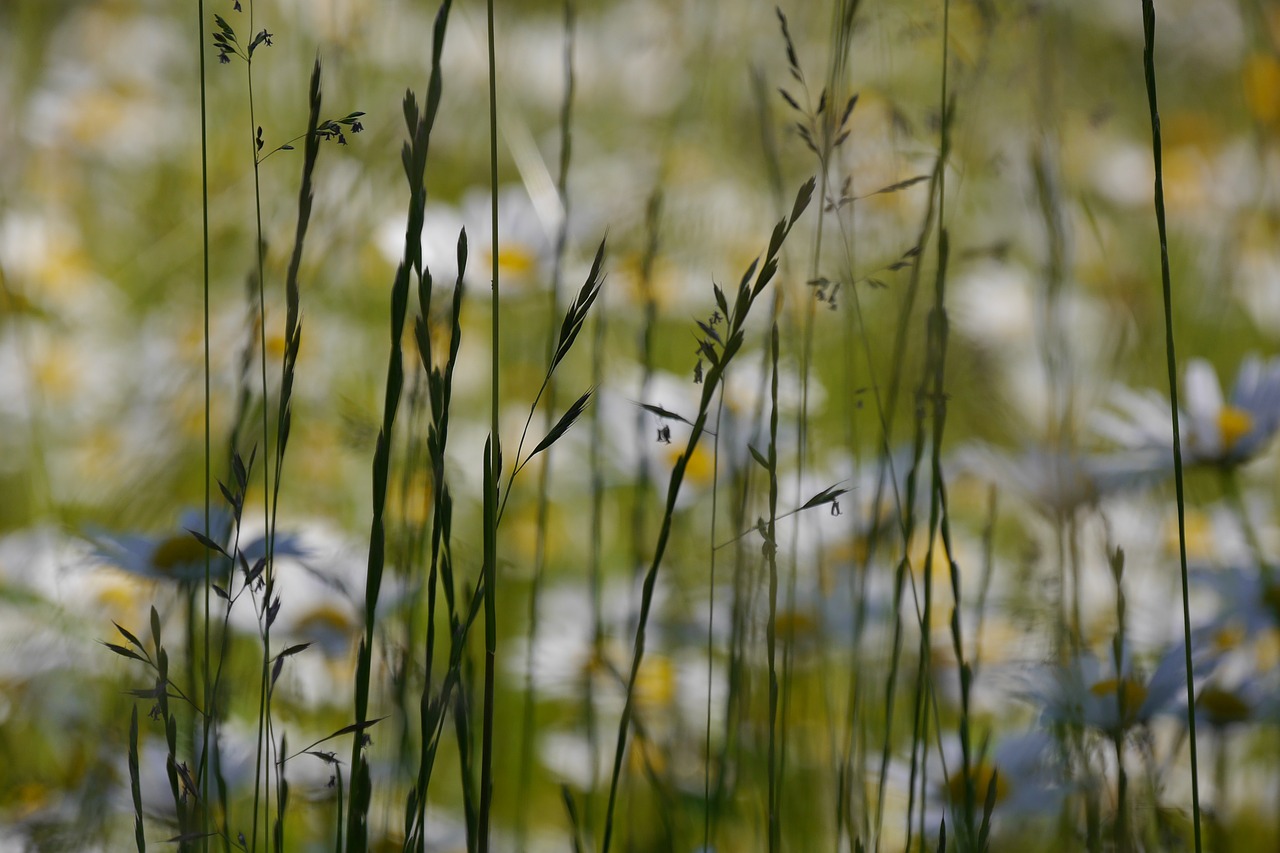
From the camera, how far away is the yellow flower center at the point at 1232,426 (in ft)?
2.70

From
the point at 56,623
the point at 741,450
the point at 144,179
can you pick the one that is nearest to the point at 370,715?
the point at 56,623

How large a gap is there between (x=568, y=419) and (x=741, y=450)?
0.53 metres

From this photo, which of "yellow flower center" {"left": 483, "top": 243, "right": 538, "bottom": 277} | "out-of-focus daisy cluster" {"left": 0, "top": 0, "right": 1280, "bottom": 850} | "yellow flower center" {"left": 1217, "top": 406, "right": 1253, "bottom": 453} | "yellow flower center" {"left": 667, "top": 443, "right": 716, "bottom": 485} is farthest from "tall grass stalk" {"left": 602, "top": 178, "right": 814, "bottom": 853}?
"yellow flower center" {"left": 483, "top": 243, "right": 538, "bottom": 277}

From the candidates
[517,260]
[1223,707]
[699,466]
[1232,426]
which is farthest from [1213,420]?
[517,260]

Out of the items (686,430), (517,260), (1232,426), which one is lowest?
(1232,426)

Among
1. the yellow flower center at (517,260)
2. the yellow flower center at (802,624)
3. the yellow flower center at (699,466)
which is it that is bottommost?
the yellow flower center at (802,624)

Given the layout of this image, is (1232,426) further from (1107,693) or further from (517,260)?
(517,260)

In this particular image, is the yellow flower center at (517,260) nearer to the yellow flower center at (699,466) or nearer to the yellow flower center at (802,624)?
the yellow flower center at (699,466)

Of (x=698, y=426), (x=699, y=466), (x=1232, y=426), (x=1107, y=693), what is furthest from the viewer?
(x=699, y=466)

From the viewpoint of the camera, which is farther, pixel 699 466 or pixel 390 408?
pixel 699 466

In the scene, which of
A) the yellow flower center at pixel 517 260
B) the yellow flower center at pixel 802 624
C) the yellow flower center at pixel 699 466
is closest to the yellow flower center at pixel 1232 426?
the yellow flower center at pixel 802 624

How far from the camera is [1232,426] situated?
2.77 feet

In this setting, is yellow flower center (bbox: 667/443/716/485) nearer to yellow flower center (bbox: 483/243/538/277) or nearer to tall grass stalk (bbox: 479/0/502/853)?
yellow flower center (bbox: 483/243/538/277)

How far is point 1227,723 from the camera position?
0.70 m
